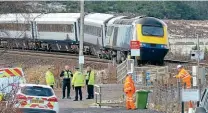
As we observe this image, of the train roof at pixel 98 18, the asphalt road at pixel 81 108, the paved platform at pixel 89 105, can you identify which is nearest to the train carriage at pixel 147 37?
the train roof at pixel 98 18

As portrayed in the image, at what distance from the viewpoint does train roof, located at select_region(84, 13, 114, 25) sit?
5342cm

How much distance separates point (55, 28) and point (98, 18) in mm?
7976

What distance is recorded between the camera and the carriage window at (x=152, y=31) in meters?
45.3

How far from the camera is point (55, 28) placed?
62156mm

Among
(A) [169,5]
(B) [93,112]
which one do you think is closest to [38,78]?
(B) [93,112]

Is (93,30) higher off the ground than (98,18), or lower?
lower

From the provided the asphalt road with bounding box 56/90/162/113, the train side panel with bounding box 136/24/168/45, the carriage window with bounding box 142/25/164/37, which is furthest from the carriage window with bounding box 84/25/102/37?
the asphalt road with bounding box 56/90/162/113

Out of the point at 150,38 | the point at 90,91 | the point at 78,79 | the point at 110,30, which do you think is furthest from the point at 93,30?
the point at 78,79

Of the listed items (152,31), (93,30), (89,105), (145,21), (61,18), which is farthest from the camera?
(61,18)

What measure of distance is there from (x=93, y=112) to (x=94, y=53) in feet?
94.8

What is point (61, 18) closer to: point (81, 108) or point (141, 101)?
point (81, 108)

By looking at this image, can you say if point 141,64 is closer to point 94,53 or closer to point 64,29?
point 94,53

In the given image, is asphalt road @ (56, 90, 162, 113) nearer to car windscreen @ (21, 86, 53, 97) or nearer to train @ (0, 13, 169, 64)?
car windscreen @ (21, 86, 53, 97)

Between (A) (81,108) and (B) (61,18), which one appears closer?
(A) (81,108)
